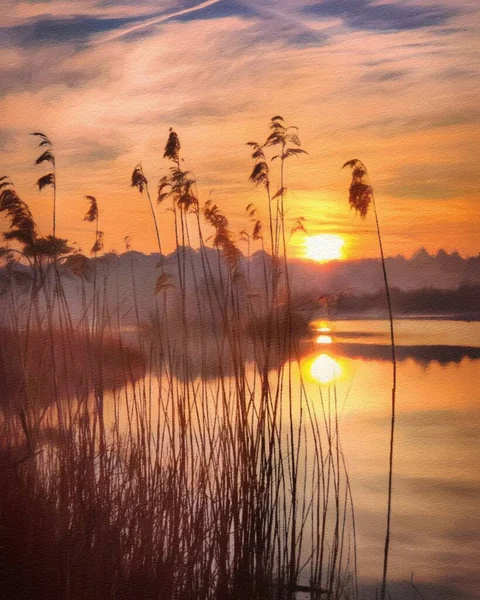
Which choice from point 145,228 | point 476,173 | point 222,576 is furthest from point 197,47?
point 222,576

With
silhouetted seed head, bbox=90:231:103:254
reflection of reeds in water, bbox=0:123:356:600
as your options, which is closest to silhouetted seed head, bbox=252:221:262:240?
reflection of reeds in water, bbox=0:123:356:600

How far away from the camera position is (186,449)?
6.02 feet

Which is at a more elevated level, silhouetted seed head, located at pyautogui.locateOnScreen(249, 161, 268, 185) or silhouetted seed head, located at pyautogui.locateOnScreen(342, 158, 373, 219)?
silhouetted seed head, located at pyautogui.locateOnScreen(249, 161, 268, 185)

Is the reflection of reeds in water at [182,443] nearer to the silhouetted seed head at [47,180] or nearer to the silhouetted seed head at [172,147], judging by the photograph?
the silhouetted seed head at [172,147]

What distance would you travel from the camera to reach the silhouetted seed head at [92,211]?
5.97ft

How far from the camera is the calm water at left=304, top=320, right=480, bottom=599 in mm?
1681

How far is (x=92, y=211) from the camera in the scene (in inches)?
71.7

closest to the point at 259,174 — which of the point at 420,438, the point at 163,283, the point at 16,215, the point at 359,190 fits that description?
the point at 359,190

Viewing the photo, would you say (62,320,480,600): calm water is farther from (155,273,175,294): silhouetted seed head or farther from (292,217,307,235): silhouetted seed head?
(155,273,175,294): silhouetted seed head

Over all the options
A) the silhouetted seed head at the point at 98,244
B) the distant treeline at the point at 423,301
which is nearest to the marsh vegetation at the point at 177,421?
the silhouetted seed head at the point at 98,244

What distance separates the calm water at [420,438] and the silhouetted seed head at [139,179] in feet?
1.76

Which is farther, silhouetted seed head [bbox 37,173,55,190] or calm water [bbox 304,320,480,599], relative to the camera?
silhouetted seed head [bbox 37,173,55,190]

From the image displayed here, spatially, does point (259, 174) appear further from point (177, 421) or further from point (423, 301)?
point (177, 421)

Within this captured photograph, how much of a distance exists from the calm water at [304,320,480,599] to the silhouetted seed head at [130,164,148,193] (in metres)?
0.54
